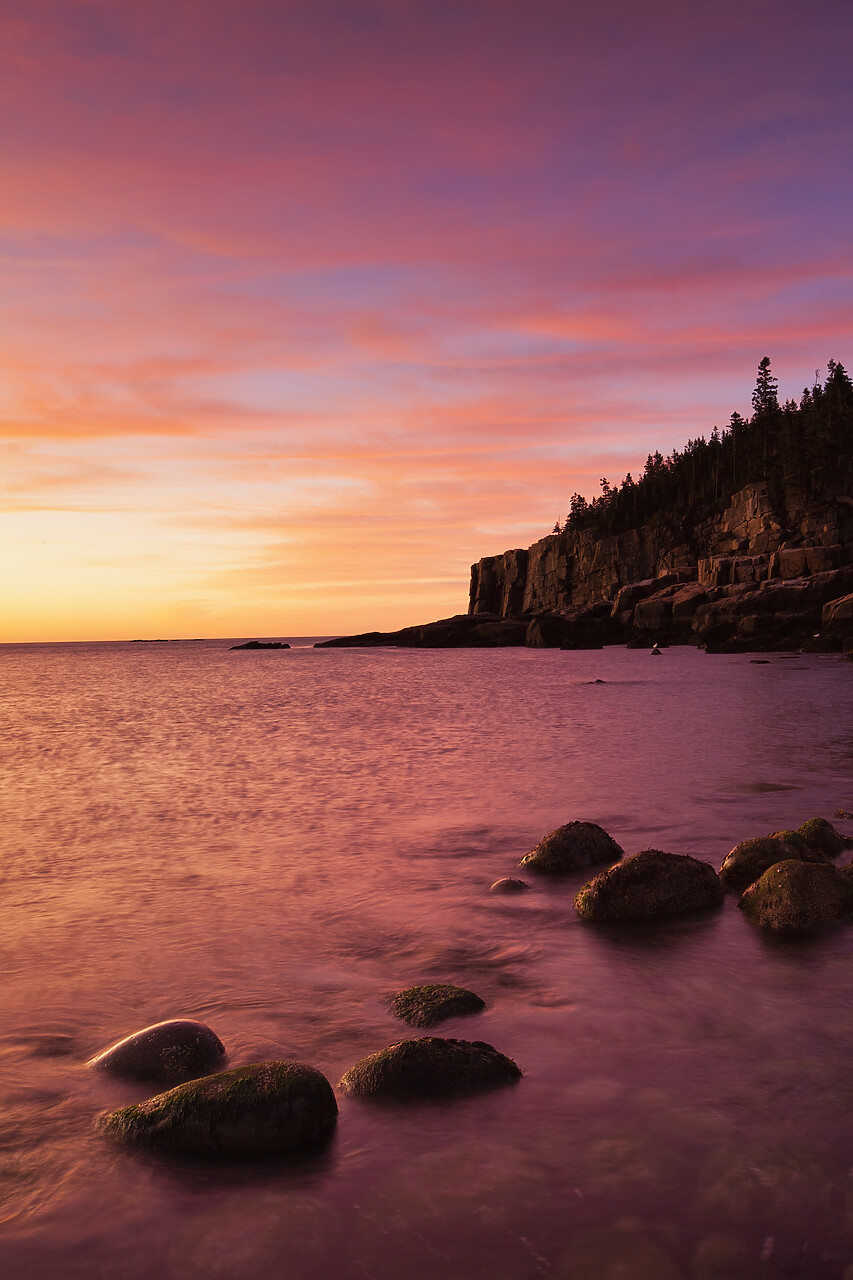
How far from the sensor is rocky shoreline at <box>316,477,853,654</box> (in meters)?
74.0

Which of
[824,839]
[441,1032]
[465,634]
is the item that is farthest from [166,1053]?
[465,634]

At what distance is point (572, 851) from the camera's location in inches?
407

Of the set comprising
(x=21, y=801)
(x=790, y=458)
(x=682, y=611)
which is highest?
(x=790, y=458)

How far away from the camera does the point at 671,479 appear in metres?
134

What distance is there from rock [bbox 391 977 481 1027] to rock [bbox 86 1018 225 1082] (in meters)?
1.38

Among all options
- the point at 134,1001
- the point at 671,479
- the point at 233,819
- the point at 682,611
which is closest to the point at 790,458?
the point at 682,611

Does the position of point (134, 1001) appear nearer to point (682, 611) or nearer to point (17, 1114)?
point (17, 1114)

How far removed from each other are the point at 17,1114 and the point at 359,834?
323 inches

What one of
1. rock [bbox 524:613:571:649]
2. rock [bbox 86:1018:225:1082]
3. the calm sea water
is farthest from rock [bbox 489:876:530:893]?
rock [bbox 524:613:571:649]

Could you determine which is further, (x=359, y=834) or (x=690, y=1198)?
(x=359, y=834)

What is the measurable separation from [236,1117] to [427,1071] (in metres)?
1.18

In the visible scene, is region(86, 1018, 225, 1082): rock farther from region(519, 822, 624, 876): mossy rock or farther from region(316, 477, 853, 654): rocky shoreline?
region(316, 477, 853, 654): rocky shoreline

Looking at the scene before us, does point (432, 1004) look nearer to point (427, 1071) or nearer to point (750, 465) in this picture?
point (427, 1071)

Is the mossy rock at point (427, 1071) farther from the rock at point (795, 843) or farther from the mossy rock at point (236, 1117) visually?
the rock at point (795, 843)
